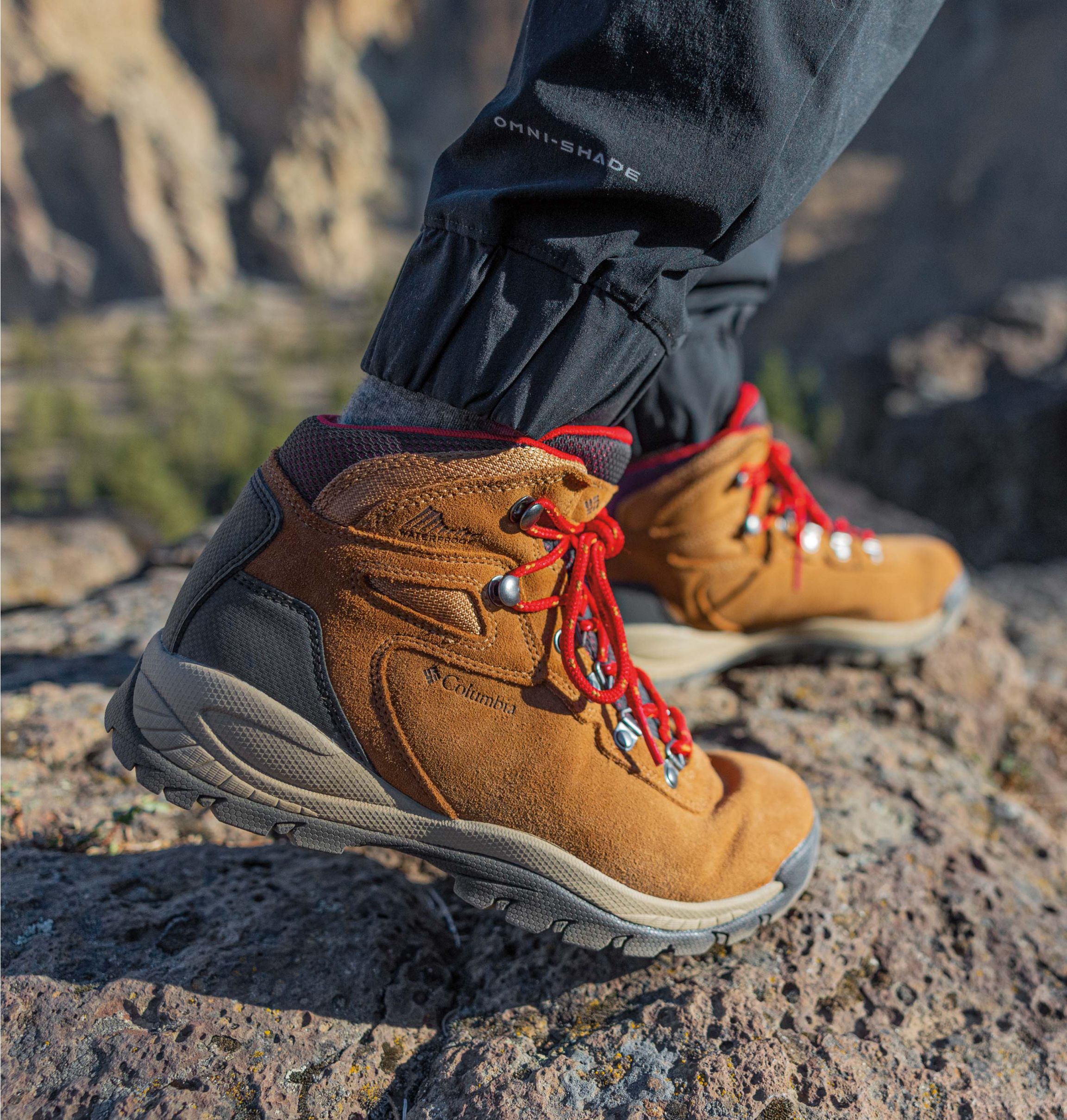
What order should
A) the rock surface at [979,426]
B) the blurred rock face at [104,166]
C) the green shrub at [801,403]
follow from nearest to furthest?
the rock surface at [979,426] < the green shrub at [801,403] < the blurred rock face at [104,166]

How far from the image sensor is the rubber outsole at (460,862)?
0.76 m

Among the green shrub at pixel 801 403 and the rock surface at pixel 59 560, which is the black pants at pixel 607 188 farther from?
the green shrub at pixel 801 403

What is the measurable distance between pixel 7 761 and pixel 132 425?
19045 millimetres

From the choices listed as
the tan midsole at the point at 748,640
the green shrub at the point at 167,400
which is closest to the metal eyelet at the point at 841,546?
the tan midsole at the point at 748,640

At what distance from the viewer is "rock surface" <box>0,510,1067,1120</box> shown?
2.23ft

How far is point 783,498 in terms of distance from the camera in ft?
4.31

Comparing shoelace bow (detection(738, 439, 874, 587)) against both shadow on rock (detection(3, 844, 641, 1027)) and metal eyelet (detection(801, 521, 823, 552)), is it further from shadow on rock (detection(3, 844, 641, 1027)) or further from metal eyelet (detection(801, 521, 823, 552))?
shadow on rock (detection(3, 844, 641, 1027))

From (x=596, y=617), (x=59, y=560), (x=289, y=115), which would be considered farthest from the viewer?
(x=289, y=115)

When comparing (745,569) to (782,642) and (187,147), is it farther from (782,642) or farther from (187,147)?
(187,147)

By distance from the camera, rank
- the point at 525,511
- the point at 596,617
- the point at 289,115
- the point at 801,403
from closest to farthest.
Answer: the point at 525,511
the point at 596,617
the point at 801,403
the point at 289,115

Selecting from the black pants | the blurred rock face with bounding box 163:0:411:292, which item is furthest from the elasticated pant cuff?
the blurred rock face with bounding box 163:0:411:292

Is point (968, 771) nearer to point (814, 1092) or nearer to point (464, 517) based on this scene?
point (814, 1092)

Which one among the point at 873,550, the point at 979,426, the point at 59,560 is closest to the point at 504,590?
the point at 873,550

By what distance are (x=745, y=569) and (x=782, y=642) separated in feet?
0.62
